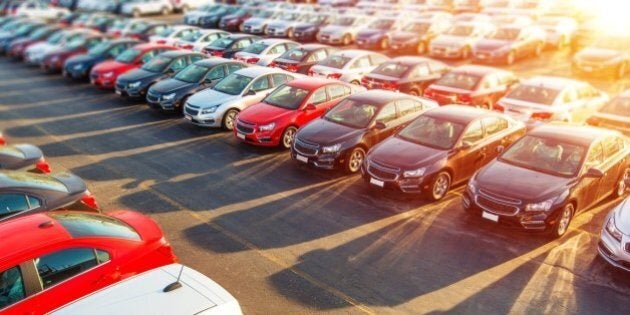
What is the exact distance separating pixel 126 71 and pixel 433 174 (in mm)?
14084

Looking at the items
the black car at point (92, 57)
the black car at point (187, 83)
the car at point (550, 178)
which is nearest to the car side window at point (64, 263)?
the car at point (550, 178)

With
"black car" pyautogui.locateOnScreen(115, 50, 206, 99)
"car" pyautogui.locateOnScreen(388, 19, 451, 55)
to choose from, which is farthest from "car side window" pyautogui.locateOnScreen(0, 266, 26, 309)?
"car" pyautogui.locateOnScreen(388, 19, 451, 55)

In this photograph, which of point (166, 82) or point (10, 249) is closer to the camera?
point (10, 249)

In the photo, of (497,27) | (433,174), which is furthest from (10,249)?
(497,27)

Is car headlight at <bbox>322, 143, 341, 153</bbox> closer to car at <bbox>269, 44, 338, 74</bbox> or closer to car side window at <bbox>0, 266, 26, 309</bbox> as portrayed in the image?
car side window at <bbox>0, 266, 26, 309</bbox>

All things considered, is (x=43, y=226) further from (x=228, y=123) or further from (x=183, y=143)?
(x=228, y=123)

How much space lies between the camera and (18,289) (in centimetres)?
592

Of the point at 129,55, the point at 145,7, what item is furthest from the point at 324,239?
the point at 145,7

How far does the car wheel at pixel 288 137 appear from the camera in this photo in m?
14.4

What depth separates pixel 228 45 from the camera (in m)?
23.8

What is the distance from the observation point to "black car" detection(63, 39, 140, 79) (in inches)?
904

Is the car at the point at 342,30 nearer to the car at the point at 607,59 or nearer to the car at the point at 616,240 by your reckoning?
the car at the point at 607,59

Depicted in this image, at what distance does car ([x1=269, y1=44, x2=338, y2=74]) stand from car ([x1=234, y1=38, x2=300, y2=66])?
652mm

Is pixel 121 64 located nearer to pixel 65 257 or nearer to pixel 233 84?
pixel 233 84
